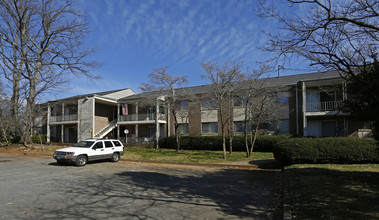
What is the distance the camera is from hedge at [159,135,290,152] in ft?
69.6

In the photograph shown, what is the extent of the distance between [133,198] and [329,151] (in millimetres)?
10164

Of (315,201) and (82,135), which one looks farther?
(82,135)

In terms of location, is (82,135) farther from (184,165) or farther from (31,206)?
(31,206)

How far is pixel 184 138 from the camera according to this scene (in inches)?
1019

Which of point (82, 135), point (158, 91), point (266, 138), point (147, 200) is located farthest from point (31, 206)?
point (82, 135)

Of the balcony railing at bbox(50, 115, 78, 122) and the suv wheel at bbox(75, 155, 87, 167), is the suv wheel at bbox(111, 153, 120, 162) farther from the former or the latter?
the balcony railing at bbox(50, 115, 78, 122)

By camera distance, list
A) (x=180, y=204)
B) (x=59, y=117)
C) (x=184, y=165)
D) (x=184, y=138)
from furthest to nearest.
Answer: (x=59, y=117) < (x=184, y=138) < (x=184, y=165) < (x=180, y=204)

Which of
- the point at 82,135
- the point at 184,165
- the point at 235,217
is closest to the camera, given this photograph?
the point at 235,217

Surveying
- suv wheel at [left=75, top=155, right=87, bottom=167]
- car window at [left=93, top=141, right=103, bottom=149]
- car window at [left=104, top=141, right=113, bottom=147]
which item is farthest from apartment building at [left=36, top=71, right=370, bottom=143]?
suv wheel at [left=75, top=155, right=87, bottom=167]

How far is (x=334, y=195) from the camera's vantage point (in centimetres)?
635

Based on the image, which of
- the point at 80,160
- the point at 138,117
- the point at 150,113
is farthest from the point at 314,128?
the point at 80,160

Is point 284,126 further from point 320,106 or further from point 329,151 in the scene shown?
point 329,151

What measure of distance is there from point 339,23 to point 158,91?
16.4 metres

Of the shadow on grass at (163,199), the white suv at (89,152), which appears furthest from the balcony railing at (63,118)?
the shadow on grass at (163,199)
